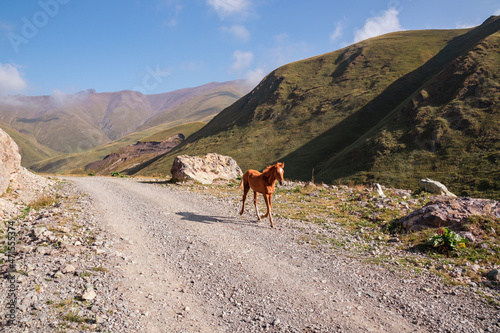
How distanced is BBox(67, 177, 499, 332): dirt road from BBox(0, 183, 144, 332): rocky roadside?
470mm

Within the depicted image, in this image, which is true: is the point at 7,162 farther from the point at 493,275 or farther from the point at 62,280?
the point at 493,275

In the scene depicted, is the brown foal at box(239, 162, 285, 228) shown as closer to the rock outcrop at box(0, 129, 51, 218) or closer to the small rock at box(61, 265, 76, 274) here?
the small rock at box(61, 265, 76, 274)

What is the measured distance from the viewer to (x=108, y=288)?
283 inches

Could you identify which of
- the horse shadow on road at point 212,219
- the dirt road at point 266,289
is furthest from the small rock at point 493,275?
the horse shadow on road at point 212,219

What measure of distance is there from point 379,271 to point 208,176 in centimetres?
2292

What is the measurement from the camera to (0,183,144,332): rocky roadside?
570 centimetres

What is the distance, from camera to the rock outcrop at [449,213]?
11.2 meters

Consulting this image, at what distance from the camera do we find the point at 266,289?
7578 millimetres

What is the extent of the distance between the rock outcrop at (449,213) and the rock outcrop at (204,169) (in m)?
20.0

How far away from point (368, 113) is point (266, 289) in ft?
333

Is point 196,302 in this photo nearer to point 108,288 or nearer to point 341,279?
point 108,288

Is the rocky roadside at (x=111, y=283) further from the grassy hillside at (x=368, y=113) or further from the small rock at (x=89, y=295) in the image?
the grassy hillside at (x=368, y=113)

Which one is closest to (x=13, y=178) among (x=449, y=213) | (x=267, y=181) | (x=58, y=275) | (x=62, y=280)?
(x=58, y=275)

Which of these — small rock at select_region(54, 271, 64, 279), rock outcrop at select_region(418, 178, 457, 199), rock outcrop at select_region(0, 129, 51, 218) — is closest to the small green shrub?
small rock at select_region(54, 271, 64, 279)
